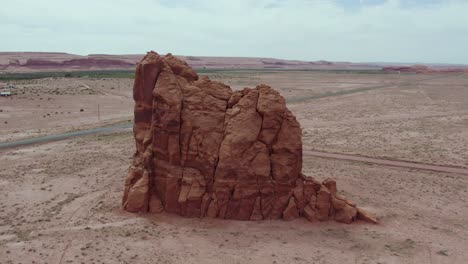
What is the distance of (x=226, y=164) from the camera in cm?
1994

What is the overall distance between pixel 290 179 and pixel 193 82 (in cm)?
709

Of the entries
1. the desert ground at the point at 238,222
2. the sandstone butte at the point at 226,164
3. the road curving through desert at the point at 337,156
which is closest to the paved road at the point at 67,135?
the road curving through desert at the point at 337,156

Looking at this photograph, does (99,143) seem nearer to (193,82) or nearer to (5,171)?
(5,171)

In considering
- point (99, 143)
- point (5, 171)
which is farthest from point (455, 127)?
point (5, 171)

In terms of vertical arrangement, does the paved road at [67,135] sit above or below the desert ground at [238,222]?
below

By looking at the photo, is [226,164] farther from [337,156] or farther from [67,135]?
[67,135]

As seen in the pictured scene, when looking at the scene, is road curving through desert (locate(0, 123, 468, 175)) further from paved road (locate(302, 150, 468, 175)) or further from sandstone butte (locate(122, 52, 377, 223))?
sandstone butte (locate(122, 52, 377, 223))

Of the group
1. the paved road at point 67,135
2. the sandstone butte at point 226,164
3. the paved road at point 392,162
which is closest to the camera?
the sandstone butte at point 226,164

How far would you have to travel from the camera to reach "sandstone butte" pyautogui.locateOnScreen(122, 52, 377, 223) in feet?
65.8

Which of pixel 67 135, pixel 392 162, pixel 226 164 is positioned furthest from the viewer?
pixel 67 135

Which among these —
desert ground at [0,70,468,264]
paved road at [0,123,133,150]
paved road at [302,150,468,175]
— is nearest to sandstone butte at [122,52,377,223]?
desert ground at [0,70,468,264]

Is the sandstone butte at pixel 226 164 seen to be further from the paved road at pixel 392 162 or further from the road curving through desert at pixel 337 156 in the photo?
the road curving through desert at pixel 337 156

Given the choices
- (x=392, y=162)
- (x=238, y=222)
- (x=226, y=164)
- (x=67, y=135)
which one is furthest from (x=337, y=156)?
(x=67, y=135)

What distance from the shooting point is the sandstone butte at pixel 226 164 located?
20.1m
